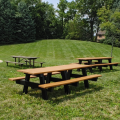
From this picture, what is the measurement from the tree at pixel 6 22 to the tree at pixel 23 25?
1.30 meters

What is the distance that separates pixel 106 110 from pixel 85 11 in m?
40.8

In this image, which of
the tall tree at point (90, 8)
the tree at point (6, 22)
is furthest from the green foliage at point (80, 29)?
the tree at point (6, 22)

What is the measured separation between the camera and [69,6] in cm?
5044

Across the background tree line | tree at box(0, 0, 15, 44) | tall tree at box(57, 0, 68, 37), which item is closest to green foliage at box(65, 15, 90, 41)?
the background tree line

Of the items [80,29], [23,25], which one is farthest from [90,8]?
[23,25]

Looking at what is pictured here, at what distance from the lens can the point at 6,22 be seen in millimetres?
32906

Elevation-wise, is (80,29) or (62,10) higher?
(62,10)

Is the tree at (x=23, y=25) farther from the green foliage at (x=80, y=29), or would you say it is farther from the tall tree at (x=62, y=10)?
the tall tree at (x=62, y=10)

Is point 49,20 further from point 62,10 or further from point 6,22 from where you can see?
point 6,22

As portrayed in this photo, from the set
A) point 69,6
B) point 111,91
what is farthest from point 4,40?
point 111,91

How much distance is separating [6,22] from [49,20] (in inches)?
678

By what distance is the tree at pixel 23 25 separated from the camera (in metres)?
33.4

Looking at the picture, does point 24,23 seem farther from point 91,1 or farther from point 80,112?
Answer: point 80,112

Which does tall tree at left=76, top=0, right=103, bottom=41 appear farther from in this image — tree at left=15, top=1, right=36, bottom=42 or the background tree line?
tree at left=15, top=1, right=36, bottom=42
